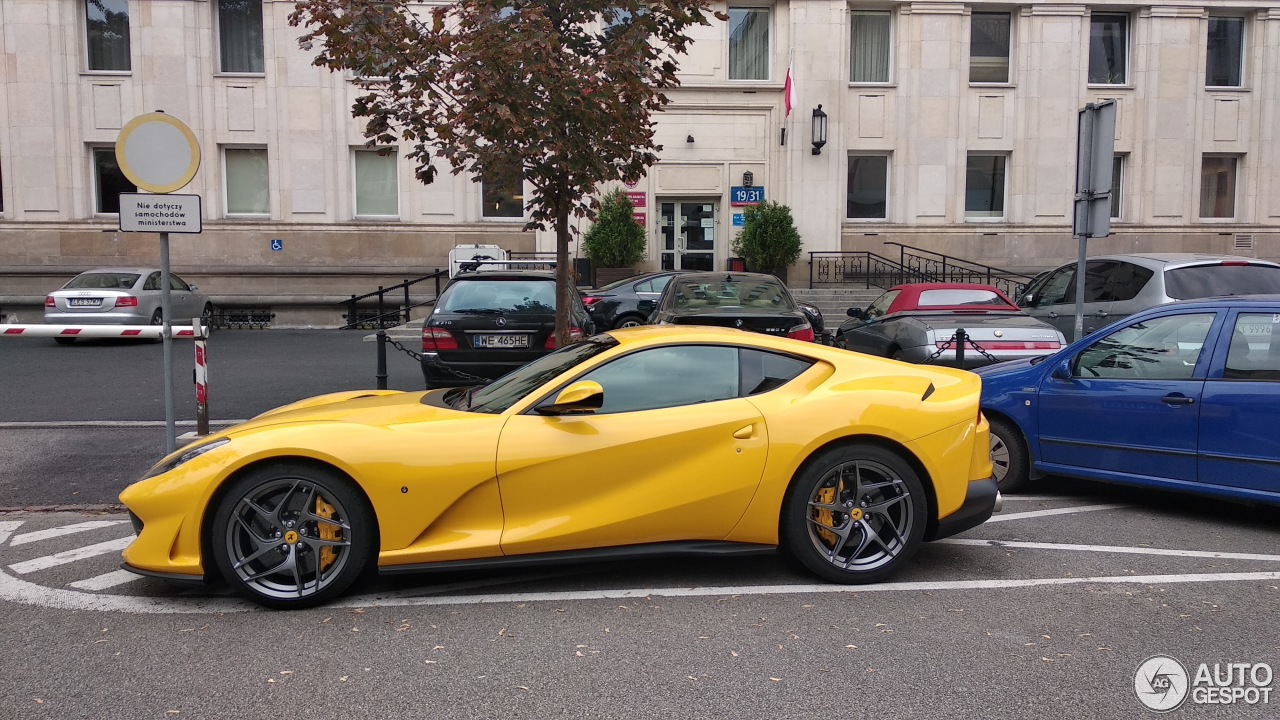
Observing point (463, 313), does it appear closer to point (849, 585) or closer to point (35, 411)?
point (35, 411)

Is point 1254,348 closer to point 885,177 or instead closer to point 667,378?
point 667,378

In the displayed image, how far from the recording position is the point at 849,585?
4.89 meters

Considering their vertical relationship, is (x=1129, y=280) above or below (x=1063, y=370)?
above

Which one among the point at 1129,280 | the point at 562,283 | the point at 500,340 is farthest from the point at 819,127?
the point at 562,283

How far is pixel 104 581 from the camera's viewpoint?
511cm

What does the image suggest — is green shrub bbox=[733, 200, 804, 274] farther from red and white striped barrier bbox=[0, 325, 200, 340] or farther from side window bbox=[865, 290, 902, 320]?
red and white striped barrier bbox=[0, 325, 200, 340]

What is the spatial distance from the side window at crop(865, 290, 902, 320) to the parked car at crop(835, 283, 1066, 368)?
0.06 meters

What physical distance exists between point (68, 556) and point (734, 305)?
705 centimetres

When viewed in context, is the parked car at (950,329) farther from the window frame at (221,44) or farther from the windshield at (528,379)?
the window frame at (221,44)

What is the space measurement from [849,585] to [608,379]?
5.39ft

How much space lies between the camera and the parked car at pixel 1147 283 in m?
10.5

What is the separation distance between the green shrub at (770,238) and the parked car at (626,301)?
19.3 ft

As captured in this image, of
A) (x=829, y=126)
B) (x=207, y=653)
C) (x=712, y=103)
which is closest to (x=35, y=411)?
(x=207, y=653)

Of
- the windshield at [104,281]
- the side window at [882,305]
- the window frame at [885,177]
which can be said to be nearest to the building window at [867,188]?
the window frame at [885,177]
